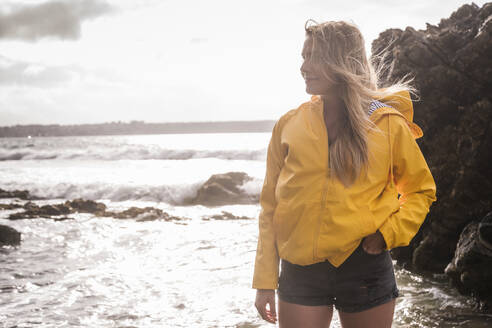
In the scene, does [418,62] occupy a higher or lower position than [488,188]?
higher

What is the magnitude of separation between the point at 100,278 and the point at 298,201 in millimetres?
5674

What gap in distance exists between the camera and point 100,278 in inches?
266

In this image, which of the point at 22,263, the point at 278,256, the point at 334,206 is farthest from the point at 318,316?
the point at 22,263

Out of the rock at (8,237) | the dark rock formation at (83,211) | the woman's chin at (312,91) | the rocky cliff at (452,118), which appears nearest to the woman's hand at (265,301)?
the woman's chin at (312,91)

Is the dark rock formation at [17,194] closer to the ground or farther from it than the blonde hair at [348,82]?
closer to the ground

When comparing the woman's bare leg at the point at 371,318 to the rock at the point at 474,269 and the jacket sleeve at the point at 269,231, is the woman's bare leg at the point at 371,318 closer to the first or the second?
the jacket sleeve at the point at 269,231

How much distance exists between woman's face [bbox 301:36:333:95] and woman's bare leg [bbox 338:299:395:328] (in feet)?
3.52

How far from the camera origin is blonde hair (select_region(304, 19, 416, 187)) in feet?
6.31

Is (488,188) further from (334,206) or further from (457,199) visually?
(334,206)

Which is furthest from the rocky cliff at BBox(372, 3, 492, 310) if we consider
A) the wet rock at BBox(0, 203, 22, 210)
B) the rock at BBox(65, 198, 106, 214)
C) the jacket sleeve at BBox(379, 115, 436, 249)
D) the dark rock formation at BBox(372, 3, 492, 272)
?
the wet rock at BBox(0, 203, 22, 210)

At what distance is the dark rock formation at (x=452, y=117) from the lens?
5.49 metres

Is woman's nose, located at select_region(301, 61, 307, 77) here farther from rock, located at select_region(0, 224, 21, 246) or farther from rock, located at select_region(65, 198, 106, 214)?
rock, located at select_region(65, 198, 106, 214)

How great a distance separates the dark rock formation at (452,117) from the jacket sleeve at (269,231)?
415cm

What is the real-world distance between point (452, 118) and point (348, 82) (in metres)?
4.68
